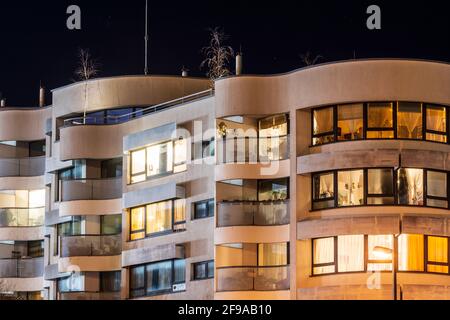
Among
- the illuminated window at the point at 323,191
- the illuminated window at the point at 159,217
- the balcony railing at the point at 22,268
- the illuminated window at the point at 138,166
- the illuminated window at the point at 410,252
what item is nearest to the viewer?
the illuminated window at the point at 410,252

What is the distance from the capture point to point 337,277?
55438 millimetres

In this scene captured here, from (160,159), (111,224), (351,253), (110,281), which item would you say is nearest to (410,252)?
(351,253)

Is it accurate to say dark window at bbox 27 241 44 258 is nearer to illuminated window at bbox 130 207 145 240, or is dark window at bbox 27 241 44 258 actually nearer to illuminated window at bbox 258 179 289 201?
illuminated window at bbox 130 207 145 240

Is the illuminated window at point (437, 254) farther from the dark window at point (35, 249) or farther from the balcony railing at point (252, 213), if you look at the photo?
the dark window at point (35, 249)

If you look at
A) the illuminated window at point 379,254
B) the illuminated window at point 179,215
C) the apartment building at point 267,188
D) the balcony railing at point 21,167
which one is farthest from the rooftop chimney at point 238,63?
the balcony railing at point 21,167

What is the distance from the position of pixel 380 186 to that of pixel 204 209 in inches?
355

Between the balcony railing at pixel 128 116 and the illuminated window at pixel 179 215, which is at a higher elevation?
the balcony railing at pixel 128 116

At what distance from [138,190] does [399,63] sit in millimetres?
15378

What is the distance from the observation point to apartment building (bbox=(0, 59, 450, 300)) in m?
55.6

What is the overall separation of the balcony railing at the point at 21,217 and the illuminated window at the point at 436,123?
88.2 ft

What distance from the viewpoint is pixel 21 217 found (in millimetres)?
76125

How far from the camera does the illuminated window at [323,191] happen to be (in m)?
56.9
